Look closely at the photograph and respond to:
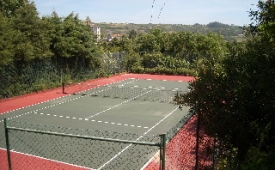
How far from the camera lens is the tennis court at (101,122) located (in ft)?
39.7

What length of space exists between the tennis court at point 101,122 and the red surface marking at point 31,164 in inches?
12.0

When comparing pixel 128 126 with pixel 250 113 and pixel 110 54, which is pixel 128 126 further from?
pixel 110 54

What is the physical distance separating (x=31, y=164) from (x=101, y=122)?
6.08m

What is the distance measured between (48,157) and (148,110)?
907 centimetres

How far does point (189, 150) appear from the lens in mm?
11688

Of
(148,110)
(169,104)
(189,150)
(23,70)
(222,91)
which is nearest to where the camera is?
(222,91)

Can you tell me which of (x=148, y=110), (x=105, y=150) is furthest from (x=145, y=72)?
(x=105, y=150)

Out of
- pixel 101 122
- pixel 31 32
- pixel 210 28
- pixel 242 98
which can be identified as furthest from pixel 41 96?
pixel 210 28

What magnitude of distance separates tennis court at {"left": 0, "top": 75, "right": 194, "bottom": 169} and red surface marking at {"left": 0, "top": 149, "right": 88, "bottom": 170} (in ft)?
1.00

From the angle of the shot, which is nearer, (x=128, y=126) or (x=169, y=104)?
(x=128, y=126)

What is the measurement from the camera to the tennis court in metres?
12.1

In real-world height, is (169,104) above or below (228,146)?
below

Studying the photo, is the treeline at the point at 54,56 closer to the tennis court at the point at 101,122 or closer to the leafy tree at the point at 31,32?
the leafy tree at the point at 31,32

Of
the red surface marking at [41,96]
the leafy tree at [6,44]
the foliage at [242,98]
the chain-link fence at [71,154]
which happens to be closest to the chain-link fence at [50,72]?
the red surface marking at [41,96]
